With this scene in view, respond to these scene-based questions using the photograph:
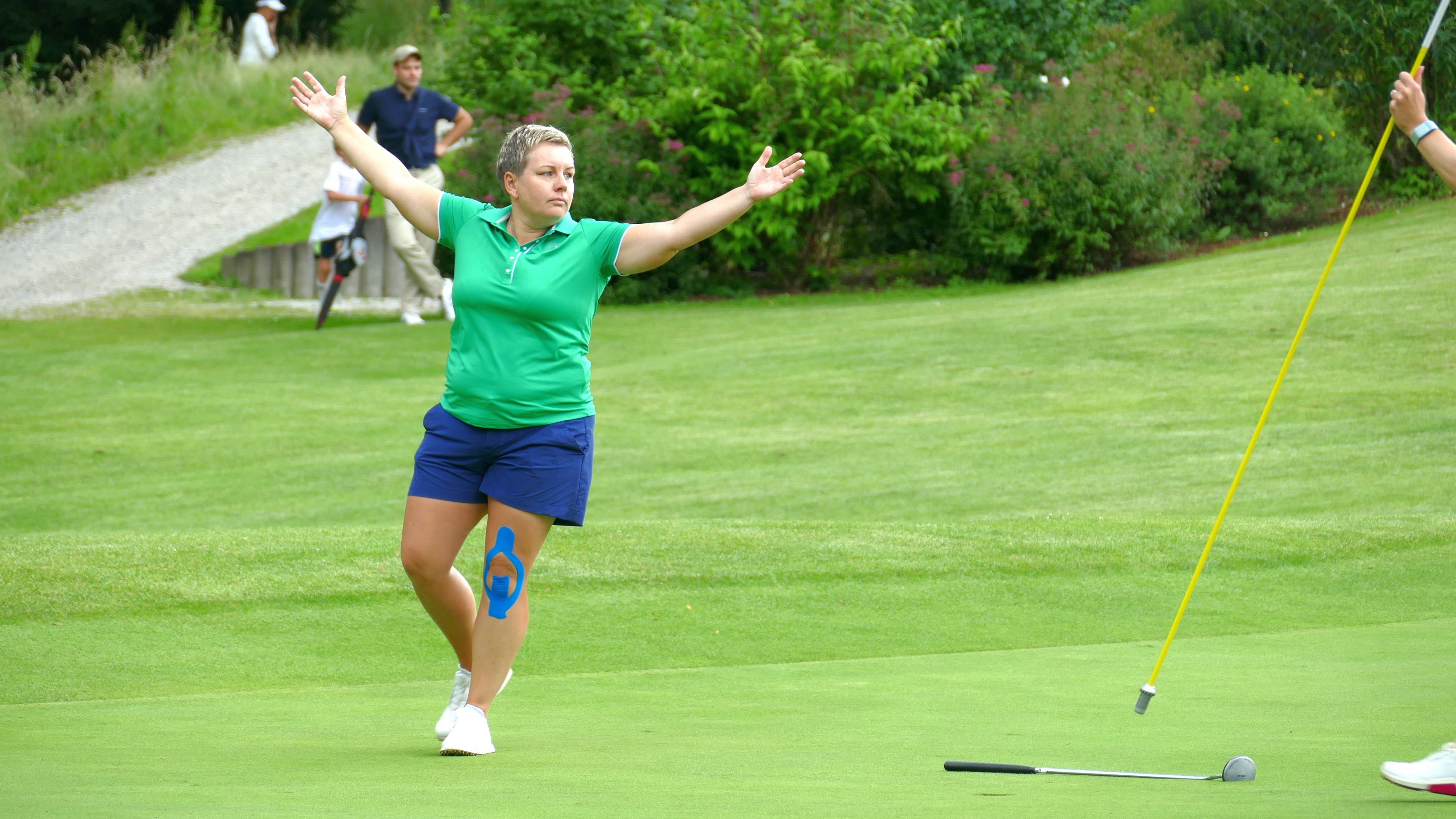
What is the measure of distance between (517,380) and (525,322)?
7.0 inches

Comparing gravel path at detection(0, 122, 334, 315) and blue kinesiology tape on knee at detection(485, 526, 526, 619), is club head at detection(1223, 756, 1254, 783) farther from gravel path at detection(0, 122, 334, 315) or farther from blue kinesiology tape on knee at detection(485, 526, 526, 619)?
gravel path at detection(0, 122, 334, 315)

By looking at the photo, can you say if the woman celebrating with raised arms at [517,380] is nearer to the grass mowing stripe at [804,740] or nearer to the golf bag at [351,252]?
the grass mowing stripe at [804,740]

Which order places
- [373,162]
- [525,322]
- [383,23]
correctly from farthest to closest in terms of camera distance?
[383,23], [373,162], [525,322]

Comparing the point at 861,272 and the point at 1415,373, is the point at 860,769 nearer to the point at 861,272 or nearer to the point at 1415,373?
the point at 1415,373

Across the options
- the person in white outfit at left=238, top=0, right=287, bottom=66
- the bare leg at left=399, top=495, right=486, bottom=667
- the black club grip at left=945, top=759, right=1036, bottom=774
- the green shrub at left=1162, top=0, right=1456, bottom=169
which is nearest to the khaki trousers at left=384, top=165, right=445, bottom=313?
the green shrub at left=1162, top=0, right=1456, bottom=169

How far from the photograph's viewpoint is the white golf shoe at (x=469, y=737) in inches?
172

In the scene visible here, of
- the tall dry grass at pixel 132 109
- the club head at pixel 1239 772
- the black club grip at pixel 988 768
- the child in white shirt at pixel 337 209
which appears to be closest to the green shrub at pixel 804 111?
the child in white shirt at pixel 337 209

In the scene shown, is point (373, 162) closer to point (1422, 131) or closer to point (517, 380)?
point (517, 380)

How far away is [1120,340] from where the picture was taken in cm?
1515

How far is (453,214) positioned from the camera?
193 inches

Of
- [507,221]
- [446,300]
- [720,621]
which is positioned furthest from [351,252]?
[507,221]

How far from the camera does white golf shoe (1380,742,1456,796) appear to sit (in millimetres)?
3613

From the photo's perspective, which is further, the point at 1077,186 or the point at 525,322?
the point at 1077,186

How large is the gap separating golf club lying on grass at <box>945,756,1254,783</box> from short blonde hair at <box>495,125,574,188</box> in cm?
214
